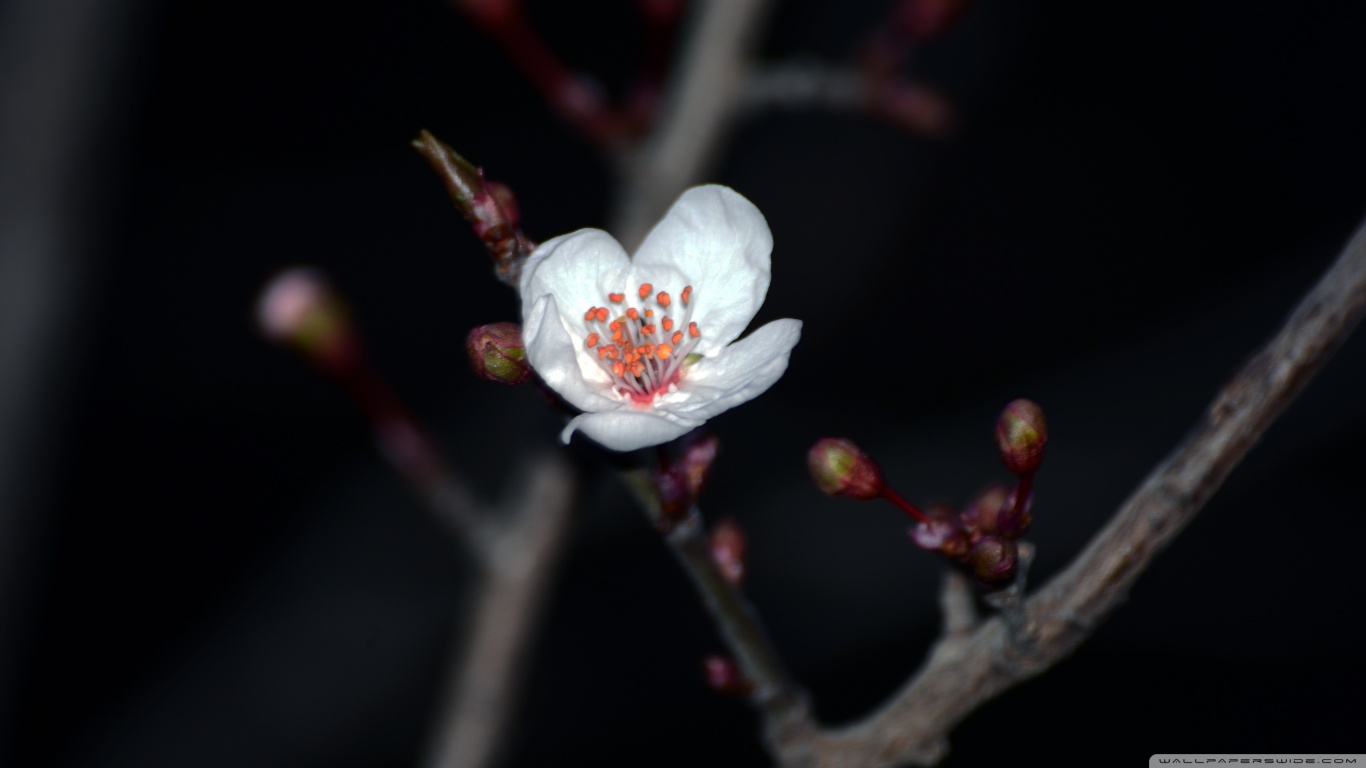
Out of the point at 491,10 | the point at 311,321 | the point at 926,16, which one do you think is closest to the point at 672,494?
the point at 311,321

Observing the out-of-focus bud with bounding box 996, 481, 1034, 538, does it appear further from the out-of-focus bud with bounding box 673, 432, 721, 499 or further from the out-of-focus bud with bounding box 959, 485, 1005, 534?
the out-of-focus bud with bounding box 673, 432, 721, 499

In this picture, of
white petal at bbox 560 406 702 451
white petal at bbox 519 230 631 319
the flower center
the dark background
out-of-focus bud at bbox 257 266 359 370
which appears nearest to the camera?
white petal at bbox 560 406 702 451

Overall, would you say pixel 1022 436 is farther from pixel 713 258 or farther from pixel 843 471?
pixel 713 258

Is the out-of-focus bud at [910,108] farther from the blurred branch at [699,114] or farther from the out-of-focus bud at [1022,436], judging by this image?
the out-of-focus bud at [1022,436]

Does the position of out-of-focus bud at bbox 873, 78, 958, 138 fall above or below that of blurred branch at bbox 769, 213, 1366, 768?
above

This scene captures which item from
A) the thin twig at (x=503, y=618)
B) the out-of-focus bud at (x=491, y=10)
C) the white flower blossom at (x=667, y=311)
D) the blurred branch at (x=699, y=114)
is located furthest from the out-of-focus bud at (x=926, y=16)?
the thin twig at (x=503, y=618)

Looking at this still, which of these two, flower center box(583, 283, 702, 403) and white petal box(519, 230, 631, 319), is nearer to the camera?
white petal box(519, 230, 631, 319)

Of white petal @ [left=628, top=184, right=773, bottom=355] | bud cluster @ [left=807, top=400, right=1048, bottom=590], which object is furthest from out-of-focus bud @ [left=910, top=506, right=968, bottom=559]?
white petal @ [left=628, top=184, right=773, bottom=355]
